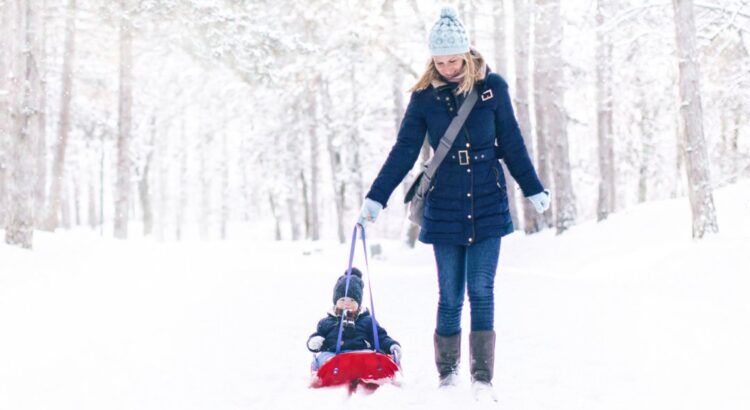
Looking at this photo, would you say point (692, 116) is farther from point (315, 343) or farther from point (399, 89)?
point (399, 89)

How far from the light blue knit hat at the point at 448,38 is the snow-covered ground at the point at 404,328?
7.14ft

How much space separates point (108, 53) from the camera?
2009cm

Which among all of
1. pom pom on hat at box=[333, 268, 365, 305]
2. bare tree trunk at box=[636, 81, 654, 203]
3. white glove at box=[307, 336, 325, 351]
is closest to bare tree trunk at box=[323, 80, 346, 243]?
bare tree trunk at box=[636, 81, 654, 203]

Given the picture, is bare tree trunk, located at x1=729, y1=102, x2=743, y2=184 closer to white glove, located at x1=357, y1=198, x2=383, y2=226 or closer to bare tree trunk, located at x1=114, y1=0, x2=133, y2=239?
white glove, located at x1=357, y1=198, x2=383, y2=226

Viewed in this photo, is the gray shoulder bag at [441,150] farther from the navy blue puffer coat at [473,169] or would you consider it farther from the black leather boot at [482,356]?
the black leather boot at [482,356]

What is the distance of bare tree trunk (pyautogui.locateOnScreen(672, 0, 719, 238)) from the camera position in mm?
9336

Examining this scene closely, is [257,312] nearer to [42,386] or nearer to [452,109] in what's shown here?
[42,386]

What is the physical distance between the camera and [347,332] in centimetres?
482

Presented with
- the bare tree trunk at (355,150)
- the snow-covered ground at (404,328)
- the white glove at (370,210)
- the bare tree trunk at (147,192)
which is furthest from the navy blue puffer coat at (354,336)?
the bare tree trunk at (147,192)

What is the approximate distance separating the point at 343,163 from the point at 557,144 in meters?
16.6

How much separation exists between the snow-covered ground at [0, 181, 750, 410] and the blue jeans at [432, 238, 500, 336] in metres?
0.46

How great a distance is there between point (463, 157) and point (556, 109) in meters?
11.3

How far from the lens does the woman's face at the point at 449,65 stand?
3.99 meters

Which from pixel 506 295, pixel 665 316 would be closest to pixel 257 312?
pixel 506 295
